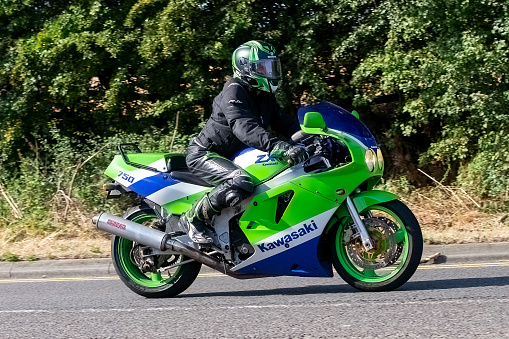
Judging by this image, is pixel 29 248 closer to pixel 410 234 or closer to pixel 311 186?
pixel 311 186

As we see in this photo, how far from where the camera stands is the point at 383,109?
37.5 ft

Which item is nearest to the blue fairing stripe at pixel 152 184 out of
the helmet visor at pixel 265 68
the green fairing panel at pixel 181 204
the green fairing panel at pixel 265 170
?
the green fairing panel at pixel 181 204

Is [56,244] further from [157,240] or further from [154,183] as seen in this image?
[157,240]

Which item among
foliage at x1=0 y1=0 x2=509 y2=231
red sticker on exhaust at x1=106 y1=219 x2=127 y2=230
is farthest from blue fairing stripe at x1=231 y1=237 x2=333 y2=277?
foliage at x1=0 y1=0 x2=509 y2=231

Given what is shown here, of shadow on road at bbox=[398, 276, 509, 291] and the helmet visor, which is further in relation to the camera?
shadow on road at bbox=[398, 276, 509, 291]

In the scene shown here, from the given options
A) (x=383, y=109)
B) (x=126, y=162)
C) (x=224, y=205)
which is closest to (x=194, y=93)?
(x=383, y=109)

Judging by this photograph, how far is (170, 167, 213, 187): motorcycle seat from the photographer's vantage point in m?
6.23

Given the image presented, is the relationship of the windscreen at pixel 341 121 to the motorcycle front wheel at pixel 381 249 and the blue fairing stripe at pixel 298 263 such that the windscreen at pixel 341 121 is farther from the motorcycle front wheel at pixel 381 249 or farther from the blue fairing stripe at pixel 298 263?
the blue fairing stripe at pixel 298 263

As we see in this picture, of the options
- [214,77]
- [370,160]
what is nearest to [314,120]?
[370,160]

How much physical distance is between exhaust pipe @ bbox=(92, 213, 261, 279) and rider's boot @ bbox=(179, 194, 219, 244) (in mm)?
127

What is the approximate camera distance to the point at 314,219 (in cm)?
580

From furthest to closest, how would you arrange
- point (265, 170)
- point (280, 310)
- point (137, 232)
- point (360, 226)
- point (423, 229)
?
1. point (423, 229)
2. point (137, 232)
3. point (265, 170)
4. point (360, 226)
5. point (280, 310)

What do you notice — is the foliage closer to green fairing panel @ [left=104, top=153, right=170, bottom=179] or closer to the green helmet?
green fairing panel @ [left=104, top=153, right=170, bottom=179]

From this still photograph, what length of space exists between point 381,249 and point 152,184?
82.6 inches
